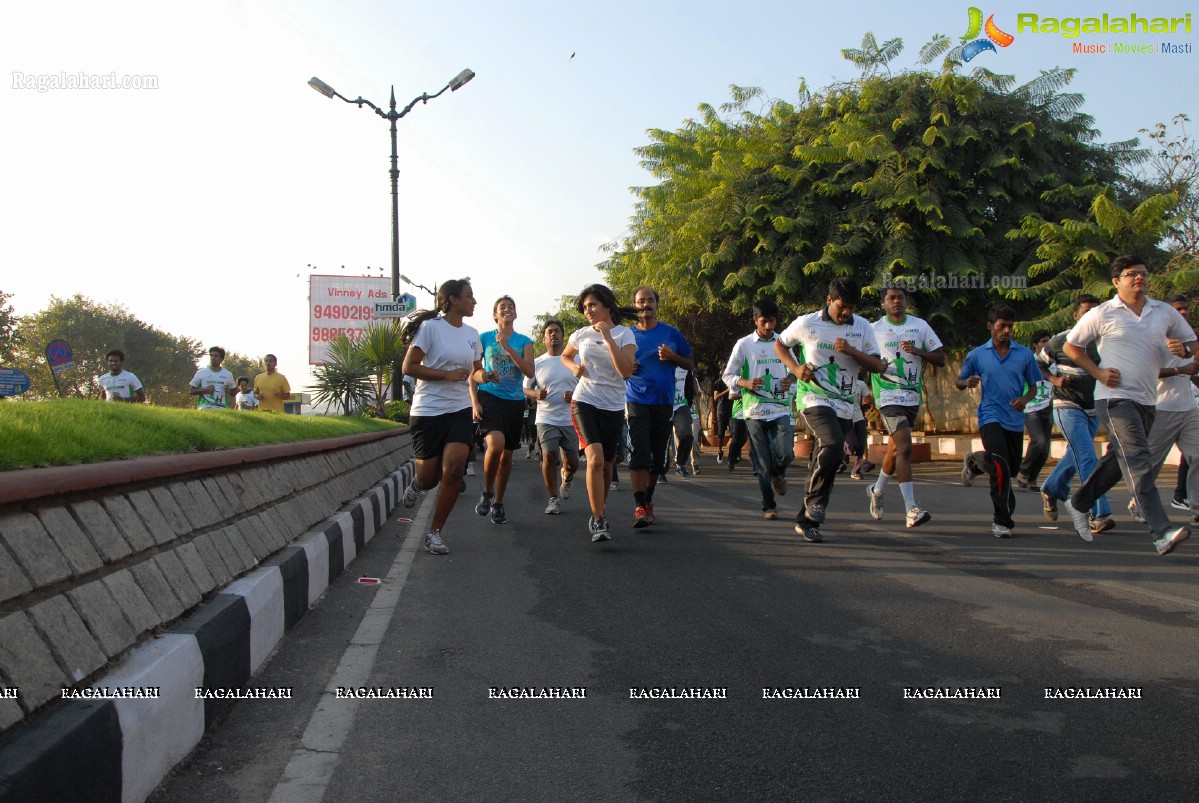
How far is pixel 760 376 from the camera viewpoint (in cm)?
939

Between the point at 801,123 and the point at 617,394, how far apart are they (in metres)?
17.3

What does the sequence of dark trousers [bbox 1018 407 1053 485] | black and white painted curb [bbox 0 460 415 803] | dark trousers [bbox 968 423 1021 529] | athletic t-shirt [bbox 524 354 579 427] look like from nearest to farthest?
black and white painted curb [bbox 0 460 415 803], dark trousers [bbox 968 423 1021 529], dark trousers [bbox 1018 407 1053 485], athletic t-shirt [bbox 524 354 579 427]

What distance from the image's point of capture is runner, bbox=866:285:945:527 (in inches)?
335

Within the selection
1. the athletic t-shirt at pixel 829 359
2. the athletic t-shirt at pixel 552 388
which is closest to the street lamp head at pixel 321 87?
the athletic t-shirt at pixel 552 388

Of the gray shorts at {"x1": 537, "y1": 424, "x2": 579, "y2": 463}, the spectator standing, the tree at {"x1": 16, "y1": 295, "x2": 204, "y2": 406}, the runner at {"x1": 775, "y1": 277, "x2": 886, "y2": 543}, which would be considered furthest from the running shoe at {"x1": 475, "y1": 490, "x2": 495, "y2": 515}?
the tree at {"x1": 16, "y1": 295, "x2": 204, "y2": 406}

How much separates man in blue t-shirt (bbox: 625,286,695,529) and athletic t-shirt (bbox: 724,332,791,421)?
83cm

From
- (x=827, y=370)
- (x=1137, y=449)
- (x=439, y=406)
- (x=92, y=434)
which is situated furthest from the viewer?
(x=827, y=370)

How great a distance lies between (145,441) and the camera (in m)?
4.57

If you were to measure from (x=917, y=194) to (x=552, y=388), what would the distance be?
41.1 ft

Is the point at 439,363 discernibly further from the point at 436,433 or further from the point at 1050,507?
the point at 1050,507

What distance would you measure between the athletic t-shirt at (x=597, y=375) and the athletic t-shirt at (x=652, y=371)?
508 millimetres

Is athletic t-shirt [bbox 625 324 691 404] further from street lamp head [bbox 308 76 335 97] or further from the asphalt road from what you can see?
street lamp head [bbox 308 76 335 97]

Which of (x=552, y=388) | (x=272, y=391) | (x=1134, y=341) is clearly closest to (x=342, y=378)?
(x=272, y=391)

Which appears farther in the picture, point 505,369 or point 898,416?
point 505,369
